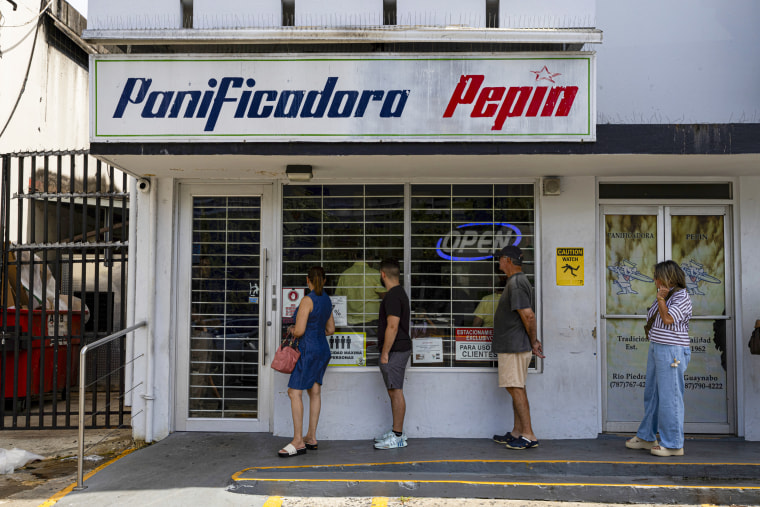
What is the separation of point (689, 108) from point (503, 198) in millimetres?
2321

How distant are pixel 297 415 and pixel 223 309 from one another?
5.18 feet

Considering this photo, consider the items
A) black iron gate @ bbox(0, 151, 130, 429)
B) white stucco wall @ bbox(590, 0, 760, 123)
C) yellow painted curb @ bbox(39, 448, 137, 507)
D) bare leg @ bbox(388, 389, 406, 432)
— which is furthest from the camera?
black iron gate @ bbox(0, 151, 130, 429)

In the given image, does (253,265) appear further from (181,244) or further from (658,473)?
(658,473)

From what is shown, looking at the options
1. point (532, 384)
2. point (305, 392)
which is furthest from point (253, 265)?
point (532, 384)

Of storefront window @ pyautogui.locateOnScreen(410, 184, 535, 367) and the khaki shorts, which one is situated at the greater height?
storefront window @ pyautogui.locateOnScreen(410, 184, 535, 367)

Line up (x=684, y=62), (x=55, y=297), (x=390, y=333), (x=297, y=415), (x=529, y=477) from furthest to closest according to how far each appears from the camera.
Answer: (x=55, y=297) → (x=684, y=62) → (x=390, y=333) → (x=297, y=415) → (x=529, y=477)

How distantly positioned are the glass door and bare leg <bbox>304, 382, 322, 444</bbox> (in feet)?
2.55

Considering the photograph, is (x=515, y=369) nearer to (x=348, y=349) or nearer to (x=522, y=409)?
(x=522, y=409)

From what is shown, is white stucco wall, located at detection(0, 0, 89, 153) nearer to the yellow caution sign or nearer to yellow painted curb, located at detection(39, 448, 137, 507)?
yellow painted curb, located at detection(39, 448, 137, 507)

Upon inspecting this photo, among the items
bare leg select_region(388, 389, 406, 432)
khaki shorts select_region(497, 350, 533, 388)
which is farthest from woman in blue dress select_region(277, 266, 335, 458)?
khaki shorts select_region(497, 350, 533, 388)

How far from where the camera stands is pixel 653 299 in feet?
22.1

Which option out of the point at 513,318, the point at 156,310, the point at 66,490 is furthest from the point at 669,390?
the point at 66,490

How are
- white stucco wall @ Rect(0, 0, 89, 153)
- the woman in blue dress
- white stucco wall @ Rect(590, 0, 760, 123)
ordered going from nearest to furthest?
the woman in blue dress < white stucco wall @ Rect(590, 0, 760, 123) < white stucco wall @ Rect(0, 0, 89, 153)

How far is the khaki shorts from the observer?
601 cm
